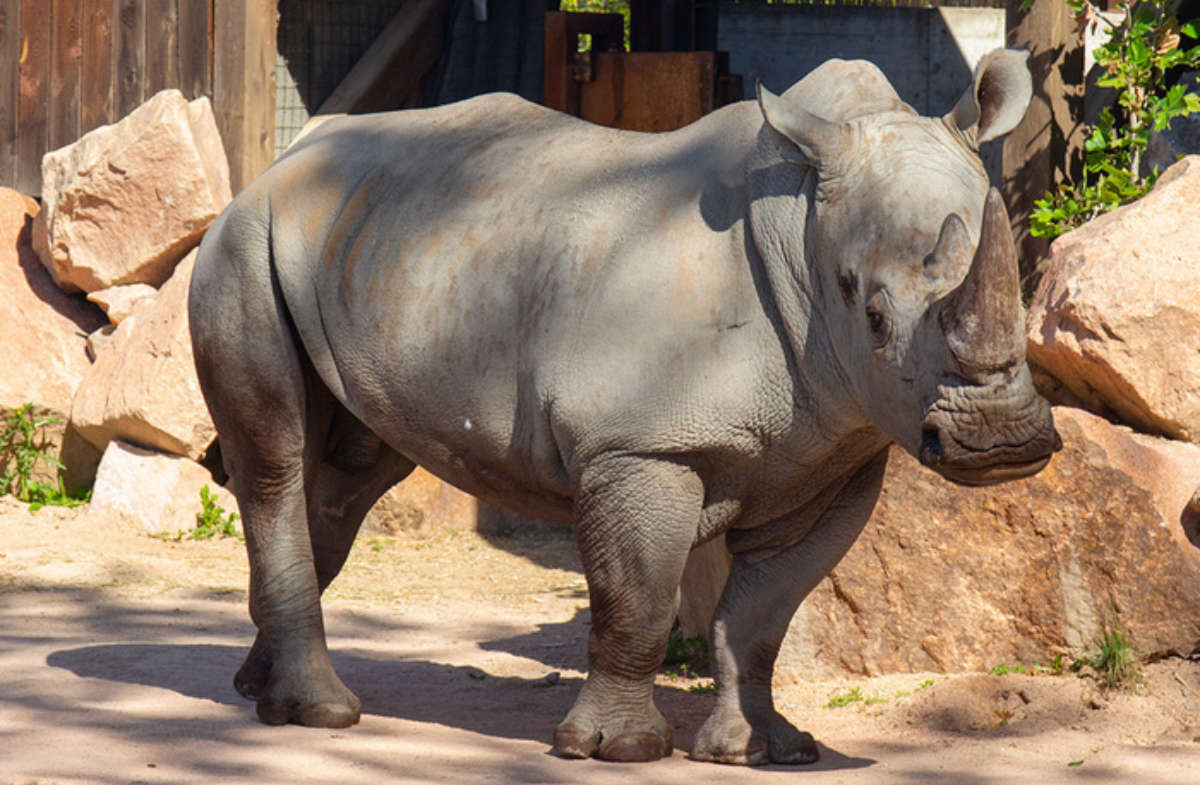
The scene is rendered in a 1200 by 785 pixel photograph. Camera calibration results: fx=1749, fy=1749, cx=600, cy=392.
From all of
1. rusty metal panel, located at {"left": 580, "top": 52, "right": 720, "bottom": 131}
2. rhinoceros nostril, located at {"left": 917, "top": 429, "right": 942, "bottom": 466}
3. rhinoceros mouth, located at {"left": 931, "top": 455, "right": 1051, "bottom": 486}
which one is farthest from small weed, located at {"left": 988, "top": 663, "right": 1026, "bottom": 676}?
rusty metal panel, located at {"left": 580, "top": 52, "right": 720, "bottom": 131}

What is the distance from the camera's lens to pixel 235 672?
236 inches

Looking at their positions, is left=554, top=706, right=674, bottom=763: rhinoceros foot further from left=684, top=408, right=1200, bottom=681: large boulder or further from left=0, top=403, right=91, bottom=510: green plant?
left=0, top=403, right=91, bottom=510: green plant

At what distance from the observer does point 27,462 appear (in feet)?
31.0

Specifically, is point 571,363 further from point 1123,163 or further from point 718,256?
point 1123,163

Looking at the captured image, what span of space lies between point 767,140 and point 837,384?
0.65 m

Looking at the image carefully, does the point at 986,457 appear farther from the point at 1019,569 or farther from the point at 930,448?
the point at 1019,569

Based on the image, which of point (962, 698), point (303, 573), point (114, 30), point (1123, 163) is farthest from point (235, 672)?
point (114, 30)

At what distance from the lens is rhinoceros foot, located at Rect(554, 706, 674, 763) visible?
15.3 ft

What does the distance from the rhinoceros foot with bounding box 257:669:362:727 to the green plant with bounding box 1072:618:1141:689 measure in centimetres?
233

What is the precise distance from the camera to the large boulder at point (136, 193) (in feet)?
30.8

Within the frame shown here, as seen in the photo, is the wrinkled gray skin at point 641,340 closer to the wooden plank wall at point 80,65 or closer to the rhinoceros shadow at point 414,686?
the rhinoceros shadow at point 414,686

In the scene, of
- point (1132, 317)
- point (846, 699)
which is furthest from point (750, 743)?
point (1132, 317)

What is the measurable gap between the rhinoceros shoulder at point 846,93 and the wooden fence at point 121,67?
5385 mm

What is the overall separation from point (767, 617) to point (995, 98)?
5.01 feet
